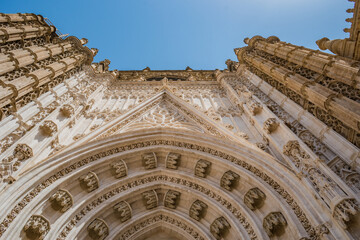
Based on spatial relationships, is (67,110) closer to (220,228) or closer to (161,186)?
(161,186)

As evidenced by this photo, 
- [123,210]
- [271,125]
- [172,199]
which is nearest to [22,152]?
[123,210]

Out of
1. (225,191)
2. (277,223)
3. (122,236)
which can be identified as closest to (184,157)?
(225,191)

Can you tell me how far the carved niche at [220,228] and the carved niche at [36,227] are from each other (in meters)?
4.31

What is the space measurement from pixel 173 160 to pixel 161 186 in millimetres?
943

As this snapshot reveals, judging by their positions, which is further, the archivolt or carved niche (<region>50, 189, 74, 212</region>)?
carved niche (<region>50, 189, 74, 212</region>)

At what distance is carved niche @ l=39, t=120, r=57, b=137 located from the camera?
301 inches

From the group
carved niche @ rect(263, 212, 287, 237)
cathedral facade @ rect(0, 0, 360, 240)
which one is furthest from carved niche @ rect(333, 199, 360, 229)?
carved niche @ rect(263, 212, 287, 237)

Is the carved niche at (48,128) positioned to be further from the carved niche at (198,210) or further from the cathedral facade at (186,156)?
the carved niche at (198,210)

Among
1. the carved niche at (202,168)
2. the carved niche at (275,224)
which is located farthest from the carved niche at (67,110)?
the carved niche at (275,224)

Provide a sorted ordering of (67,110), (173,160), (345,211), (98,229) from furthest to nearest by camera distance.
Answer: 1. (67,110)
2. (173,160)
3. (98,229)
4. (345,211)

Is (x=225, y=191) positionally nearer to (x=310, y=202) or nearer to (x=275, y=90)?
(x=310, y=202)

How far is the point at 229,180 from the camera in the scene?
24.2 ft

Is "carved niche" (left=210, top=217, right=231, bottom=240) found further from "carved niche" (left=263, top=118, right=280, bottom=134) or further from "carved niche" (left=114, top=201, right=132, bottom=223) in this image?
"carved niche" (left=263, top=118, right=280, bottom=134)

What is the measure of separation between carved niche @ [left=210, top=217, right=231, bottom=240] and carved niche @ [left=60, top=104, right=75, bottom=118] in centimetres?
612
